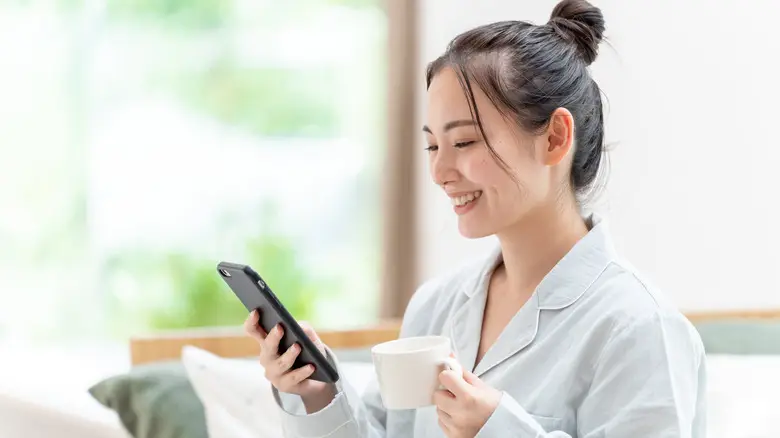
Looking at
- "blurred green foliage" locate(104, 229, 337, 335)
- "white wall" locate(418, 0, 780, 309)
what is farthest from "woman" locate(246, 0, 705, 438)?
"blurred green foliage" locate(104, 229, 337, 335)

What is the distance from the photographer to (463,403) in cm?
107

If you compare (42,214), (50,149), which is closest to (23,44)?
(50,149)

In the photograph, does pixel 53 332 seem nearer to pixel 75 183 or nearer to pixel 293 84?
pixel 75 183

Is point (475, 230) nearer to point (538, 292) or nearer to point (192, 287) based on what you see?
point (538, 292)

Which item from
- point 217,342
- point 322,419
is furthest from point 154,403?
point 322,419

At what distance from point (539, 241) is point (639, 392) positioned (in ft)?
0.93

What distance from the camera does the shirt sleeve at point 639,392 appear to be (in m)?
1.10

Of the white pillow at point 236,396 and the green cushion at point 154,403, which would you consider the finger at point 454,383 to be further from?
the green cushion at point 154,403

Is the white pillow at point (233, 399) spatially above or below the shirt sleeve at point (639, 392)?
below

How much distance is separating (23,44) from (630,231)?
1.71 m

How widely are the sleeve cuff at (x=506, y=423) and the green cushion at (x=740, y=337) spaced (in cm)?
102

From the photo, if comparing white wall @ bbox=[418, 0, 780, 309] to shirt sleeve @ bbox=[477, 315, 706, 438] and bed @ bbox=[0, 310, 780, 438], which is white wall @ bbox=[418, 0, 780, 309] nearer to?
bed @ bbox=[0, 310, 780, 438]

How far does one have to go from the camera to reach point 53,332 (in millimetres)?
2684

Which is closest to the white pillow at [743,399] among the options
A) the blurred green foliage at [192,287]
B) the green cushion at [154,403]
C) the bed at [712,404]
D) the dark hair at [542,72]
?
the bed at [712,404]
